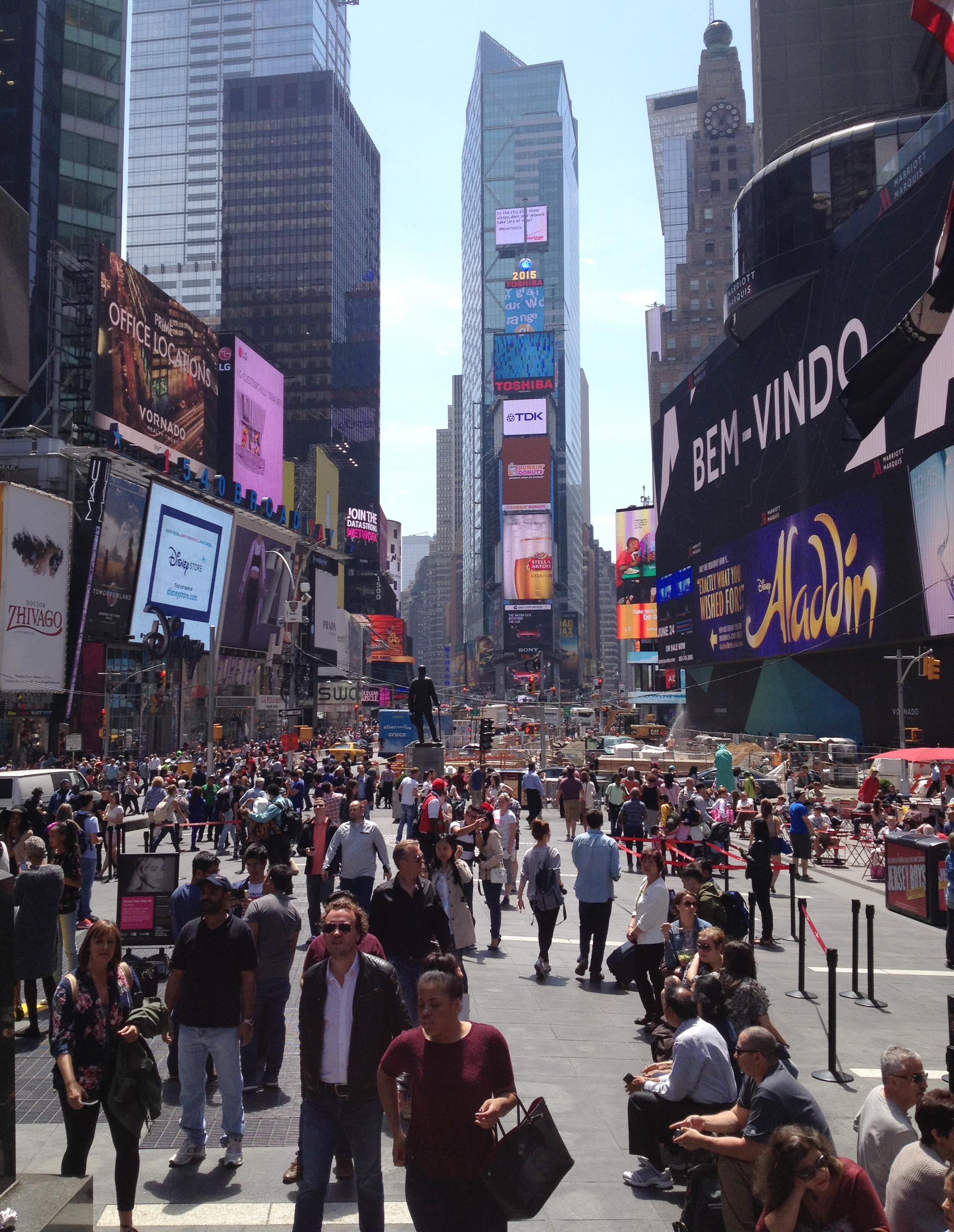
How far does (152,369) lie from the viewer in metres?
56.4

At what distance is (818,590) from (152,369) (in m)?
36.3

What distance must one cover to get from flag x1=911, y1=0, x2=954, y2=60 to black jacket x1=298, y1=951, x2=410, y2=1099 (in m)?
14.2

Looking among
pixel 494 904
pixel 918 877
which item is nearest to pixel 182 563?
pixel 494 904

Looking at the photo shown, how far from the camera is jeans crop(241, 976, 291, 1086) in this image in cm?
730

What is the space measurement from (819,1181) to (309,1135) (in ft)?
7.73

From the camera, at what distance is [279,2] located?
170m

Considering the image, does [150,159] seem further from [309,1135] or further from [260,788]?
[309,1135]

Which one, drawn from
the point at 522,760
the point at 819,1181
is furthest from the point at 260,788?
the point at 522,760

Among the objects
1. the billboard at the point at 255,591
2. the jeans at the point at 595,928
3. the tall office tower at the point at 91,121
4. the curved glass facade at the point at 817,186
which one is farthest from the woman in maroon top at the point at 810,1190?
the tall office tower at the point at 91,121

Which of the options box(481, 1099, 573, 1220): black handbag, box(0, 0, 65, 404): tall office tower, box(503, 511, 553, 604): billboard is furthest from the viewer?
box(503, 511, 553, 604): billboard

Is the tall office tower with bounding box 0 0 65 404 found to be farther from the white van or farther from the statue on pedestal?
the white van

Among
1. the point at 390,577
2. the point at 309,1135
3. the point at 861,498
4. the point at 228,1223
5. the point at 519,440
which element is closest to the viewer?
the point at 309,1135

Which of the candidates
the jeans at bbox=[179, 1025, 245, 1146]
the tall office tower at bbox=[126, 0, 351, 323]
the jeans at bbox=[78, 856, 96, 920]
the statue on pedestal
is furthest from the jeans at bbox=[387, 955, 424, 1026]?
the tall office tower at bbox=[126, 0, 351, 323]

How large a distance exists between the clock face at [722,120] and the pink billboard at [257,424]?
91.3 meters
